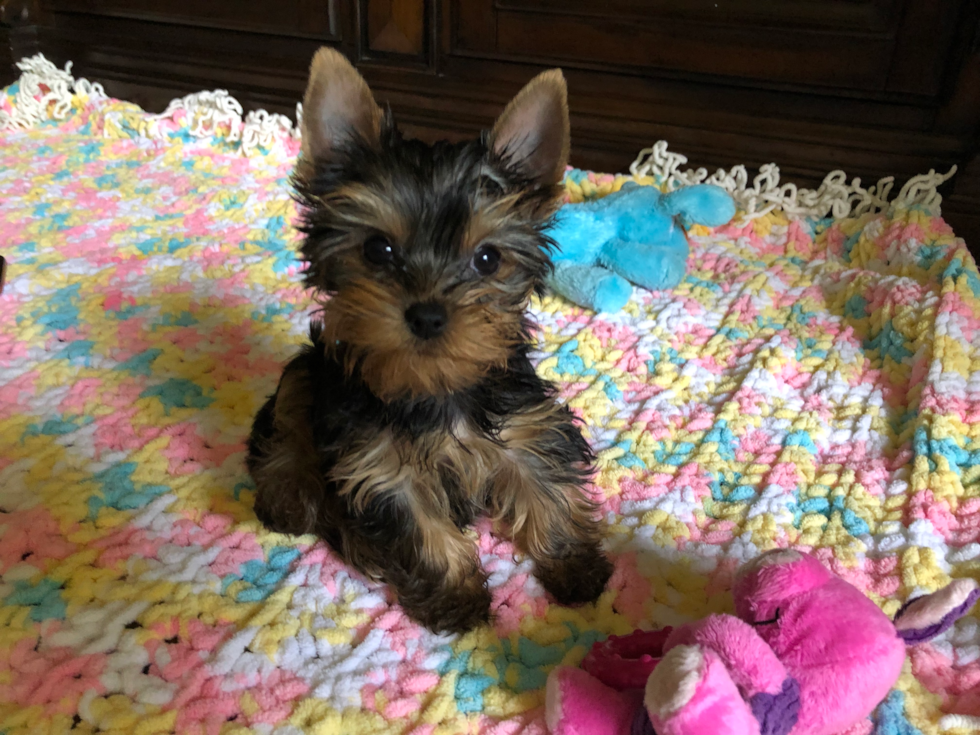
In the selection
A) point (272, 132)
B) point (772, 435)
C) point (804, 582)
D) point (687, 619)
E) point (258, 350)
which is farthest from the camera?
point (272, 132)

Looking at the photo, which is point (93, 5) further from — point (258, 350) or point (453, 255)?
point (453, 255)

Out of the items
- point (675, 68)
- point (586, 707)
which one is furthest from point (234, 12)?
point (586, 707)

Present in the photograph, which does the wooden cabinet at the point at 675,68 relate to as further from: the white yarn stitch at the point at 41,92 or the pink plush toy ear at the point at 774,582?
the pink plush toy ear at the point at 774,582

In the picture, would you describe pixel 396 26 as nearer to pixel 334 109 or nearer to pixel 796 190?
pixel 796 190

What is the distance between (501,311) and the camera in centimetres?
143

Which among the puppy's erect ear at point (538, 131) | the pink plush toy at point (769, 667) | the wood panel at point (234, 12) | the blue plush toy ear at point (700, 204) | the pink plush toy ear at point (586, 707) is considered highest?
the wood panel at point (234, 12)

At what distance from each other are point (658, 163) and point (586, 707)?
106 inches

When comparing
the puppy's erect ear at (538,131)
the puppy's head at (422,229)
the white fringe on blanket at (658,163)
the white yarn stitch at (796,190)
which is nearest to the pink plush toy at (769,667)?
the puppy's head at (422,229)

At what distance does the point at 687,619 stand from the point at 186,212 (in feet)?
9.44

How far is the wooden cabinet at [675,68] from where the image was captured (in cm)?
293

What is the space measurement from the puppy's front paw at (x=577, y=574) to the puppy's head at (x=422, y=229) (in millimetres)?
513

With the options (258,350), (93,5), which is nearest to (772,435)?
(258,350)

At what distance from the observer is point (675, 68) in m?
3.26

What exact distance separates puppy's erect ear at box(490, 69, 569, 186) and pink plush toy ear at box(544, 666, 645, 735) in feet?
3.32
